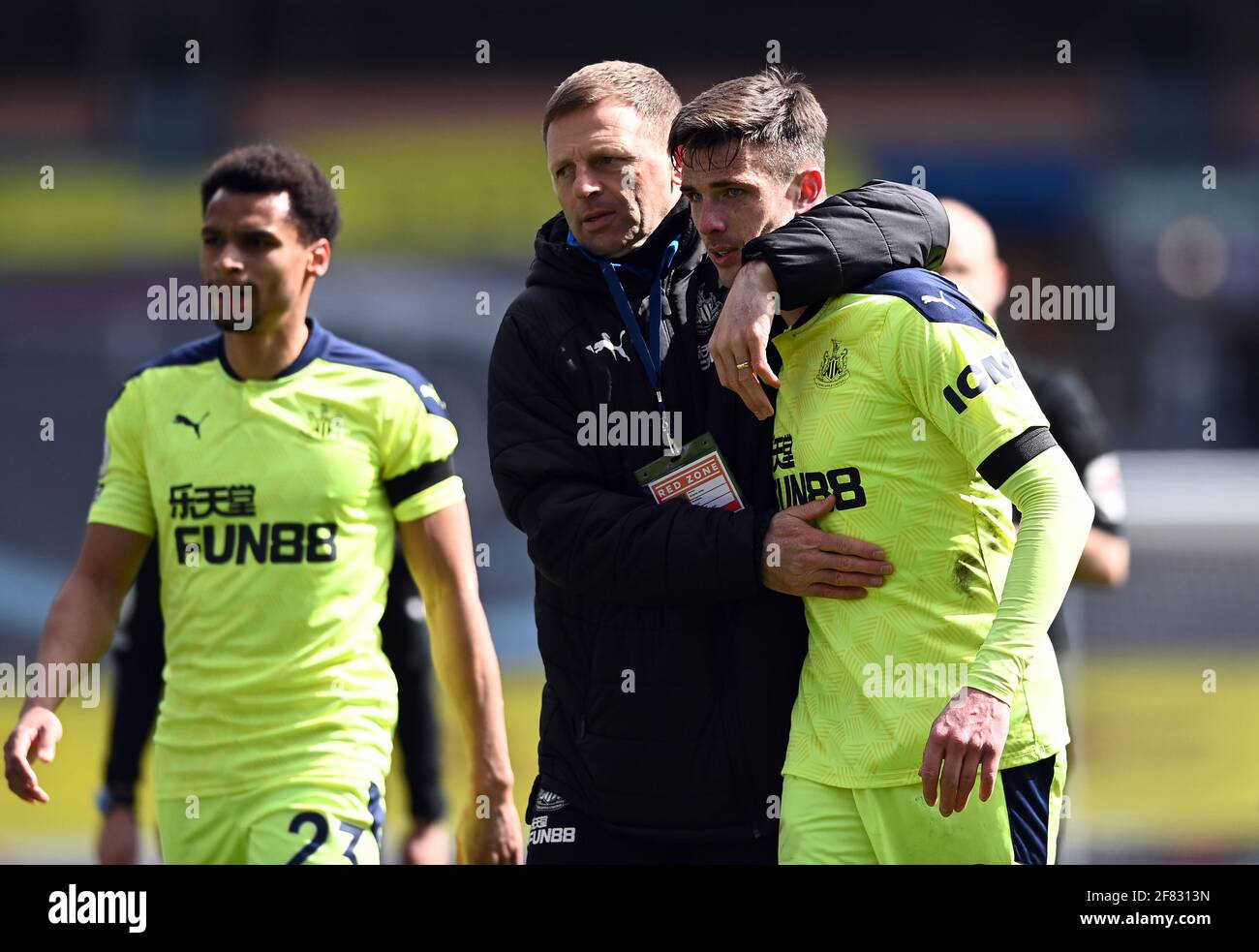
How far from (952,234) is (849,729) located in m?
1.62

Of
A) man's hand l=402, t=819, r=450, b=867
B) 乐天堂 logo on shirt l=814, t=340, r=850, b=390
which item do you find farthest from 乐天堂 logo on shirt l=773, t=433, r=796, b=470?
man's hand l=402, t=819, r=450, b=867

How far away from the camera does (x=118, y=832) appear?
3863 millimetres

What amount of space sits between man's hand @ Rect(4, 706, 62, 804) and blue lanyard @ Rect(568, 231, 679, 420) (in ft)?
4.52

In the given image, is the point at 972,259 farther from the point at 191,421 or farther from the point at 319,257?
the point at 191,421

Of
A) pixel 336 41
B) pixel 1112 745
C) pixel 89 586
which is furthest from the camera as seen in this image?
pixel 336 41

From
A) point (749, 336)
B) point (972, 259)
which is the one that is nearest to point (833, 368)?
point (749, 336)

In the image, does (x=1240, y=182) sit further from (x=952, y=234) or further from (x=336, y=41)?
(x=952, y=234)

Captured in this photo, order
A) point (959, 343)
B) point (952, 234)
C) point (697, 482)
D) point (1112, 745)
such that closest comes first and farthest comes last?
point (959, 343)
point (697, 482)
point (952, 234)
point (1112, 745)

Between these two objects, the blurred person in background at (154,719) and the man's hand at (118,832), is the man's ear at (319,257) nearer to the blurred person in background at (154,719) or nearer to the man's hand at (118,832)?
the blurred person in background at (154,719)

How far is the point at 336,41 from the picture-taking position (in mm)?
9539

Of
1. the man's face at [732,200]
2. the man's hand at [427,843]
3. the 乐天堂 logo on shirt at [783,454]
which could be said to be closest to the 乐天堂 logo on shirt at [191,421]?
the man's hand at [427,843]

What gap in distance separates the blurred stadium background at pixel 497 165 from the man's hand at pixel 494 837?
5.07 m

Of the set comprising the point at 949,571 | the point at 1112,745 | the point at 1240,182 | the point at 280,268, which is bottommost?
the point at 1112,745
